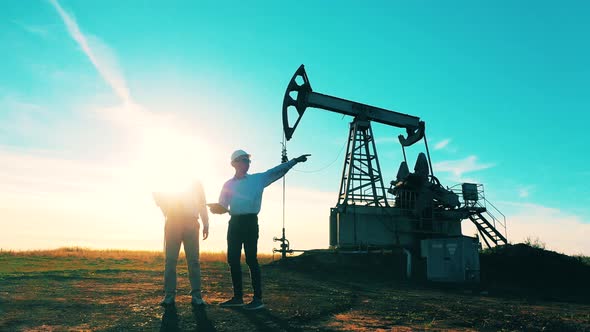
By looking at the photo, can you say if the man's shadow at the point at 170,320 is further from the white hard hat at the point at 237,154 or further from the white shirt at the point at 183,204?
the white hard hat at the point at 237,154

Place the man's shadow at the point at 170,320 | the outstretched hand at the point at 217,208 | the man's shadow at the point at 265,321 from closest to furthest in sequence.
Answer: the man's shadow at the point at 170,320, the man's shadow at the point at 265,321, the outstretched hand at the point at 217,208

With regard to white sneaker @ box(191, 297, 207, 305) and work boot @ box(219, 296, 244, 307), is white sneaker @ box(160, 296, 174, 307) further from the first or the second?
work boot @ box(219, 296, 244, 307)

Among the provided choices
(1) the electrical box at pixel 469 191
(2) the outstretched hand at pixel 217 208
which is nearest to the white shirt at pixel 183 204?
(2) the outstretched hand at pixel 217 208

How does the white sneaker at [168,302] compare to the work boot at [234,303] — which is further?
the work boot at [234,303]

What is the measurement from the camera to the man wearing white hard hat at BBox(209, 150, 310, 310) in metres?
6.16

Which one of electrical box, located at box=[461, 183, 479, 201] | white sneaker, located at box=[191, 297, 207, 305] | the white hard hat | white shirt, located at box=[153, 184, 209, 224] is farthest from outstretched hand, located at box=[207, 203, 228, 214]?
electrical box, located at box=[461, 183, 479, 201]

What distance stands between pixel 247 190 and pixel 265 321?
1890 millimetres

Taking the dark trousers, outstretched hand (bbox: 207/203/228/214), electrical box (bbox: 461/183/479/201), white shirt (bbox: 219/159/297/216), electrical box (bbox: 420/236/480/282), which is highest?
electrical box (bbox: 461/183/479/201)

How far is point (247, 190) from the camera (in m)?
6.25

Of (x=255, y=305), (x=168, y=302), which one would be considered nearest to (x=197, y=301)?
(x=168, y=302)

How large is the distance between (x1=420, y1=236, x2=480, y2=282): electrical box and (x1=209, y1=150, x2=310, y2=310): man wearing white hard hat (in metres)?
12.6

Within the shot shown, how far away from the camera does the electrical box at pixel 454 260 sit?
16734 mm

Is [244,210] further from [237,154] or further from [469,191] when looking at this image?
[469,191]

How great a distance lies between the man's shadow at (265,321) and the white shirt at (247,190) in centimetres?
135
